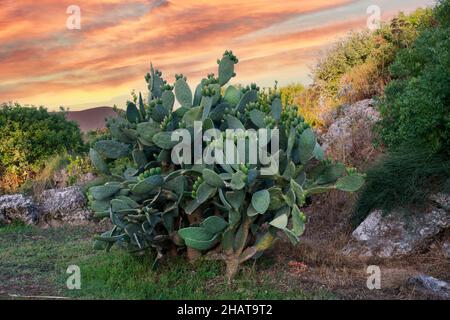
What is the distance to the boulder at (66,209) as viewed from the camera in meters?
11.8

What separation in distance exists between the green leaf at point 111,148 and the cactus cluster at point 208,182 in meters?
0.01

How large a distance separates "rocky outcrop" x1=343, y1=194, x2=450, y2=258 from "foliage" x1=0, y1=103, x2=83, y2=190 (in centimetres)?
905

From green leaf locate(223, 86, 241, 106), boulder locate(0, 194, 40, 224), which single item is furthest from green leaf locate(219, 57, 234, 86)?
boulder locate(0, 194, 40, 224)

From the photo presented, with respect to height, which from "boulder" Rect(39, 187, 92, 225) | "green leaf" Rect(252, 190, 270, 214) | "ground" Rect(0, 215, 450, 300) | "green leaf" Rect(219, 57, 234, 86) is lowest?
"boulder" Rect(39, 187, 92, 225)

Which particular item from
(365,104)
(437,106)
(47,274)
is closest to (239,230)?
(47,274)

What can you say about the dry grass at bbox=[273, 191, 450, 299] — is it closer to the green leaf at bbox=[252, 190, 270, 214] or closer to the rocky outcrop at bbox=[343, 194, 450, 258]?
the rocky outcrop at bbox=[343, 194, 450, 258]

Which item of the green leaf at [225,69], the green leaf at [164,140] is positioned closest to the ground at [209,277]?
the green leaf at [164,140]

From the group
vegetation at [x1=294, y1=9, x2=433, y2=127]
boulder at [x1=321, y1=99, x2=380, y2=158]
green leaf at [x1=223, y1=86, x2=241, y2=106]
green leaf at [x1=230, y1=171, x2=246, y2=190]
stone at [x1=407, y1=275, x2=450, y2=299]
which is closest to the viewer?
green leaf at [x1=230, y1=171, x2=246, y2=190]

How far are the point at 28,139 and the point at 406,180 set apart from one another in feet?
34.0

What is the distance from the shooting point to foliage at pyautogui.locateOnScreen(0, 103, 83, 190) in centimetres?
1517

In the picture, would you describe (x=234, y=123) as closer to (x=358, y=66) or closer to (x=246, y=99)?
(x=246, y=99)

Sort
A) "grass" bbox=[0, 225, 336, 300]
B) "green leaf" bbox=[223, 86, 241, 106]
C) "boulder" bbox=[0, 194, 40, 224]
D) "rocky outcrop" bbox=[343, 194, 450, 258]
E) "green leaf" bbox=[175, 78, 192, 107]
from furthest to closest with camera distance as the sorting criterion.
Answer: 1. "boulder" bbox=[0, 194, 40, 224]
2. "rocky outcrop" bbox=[343, 194, 450, 258]
3. "green leaf" bbox=[223, 86, 241, 106]
4. "green leaf" bbox=[175, 78, 192, 107]
5. "grass" bbox=[0, 225, 336, 300]

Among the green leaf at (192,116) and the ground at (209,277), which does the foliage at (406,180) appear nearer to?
the ground at (209,277)

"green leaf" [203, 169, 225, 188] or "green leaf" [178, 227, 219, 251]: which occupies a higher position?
"green leaf" [203, 169, 225, 188]
